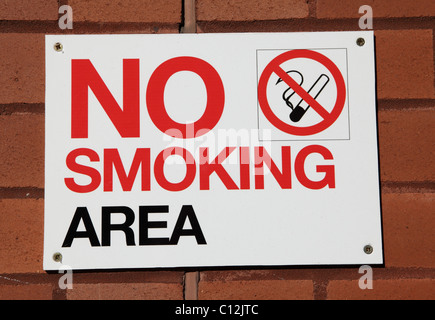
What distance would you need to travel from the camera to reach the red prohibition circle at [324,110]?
74 centimetres

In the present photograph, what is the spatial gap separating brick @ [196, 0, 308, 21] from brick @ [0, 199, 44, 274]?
50cm

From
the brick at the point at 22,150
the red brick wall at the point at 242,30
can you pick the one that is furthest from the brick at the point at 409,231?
the brick at the point at 22,150

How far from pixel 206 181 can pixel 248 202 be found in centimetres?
9

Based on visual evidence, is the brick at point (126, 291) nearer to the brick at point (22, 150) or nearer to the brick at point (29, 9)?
the brick at point (22, 150)

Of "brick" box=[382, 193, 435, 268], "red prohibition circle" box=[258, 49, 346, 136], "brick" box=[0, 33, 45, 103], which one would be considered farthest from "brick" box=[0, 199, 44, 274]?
"brick" box=[382, 193, 435, 268]

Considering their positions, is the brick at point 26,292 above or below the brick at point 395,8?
below

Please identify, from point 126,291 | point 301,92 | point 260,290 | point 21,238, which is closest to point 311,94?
point 301,92

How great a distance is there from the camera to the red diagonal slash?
0.74 m

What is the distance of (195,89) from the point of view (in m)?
0.75

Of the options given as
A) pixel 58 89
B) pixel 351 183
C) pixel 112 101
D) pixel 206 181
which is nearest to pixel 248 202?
pixel 206 181

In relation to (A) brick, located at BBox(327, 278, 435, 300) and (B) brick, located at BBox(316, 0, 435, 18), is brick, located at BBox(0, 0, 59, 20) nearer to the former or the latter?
(B) brick, located at BBox(316, 0, 435, 18)

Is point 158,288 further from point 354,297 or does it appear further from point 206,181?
point 354,297

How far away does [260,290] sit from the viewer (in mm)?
742

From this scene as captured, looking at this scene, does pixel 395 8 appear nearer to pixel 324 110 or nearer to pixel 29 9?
pixel 324 110
